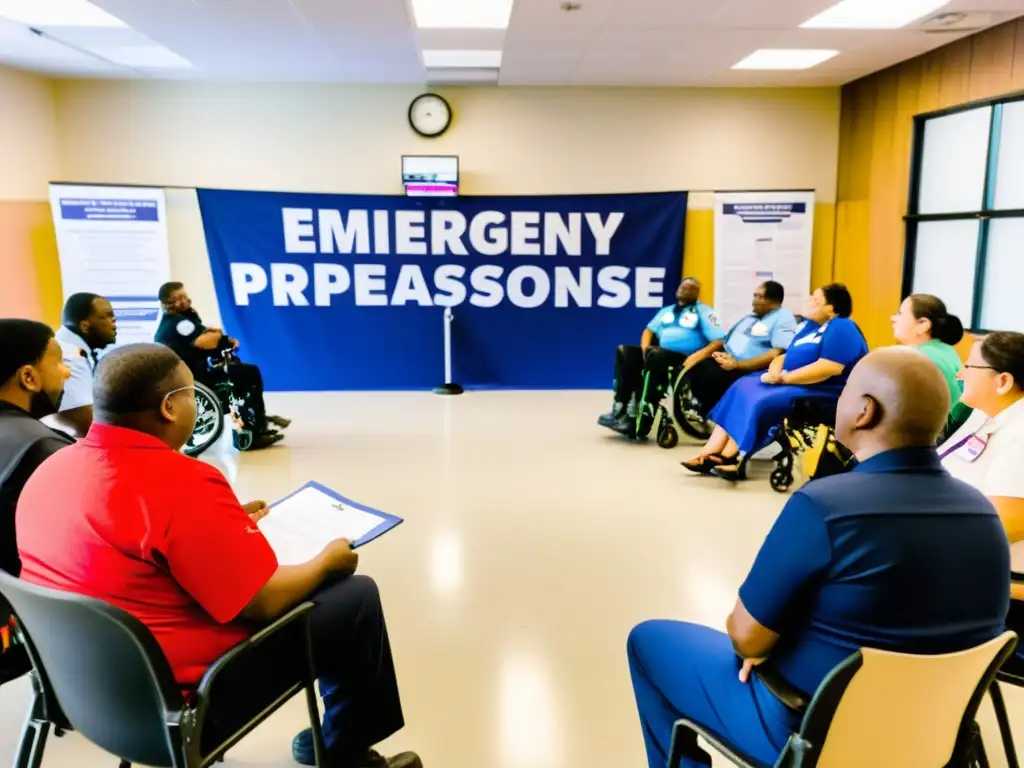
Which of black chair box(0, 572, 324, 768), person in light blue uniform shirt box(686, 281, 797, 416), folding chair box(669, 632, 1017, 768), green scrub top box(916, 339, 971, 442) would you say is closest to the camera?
folding chair box(669, 632, 1017, 768)

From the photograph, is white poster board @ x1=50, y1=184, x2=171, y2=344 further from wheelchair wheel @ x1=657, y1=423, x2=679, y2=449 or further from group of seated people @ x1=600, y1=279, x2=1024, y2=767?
group of seated people @ x1=600, y1=279, x2=1024, y2=767

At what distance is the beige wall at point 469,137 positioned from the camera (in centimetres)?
687

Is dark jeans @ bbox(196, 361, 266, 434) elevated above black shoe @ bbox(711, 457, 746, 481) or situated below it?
above

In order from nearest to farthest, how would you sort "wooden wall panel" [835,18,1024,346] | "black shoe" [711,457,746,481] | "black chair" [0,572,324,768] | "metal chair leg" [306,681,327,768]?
"black chair" [0,572,324,768], "metal chair leg" [306,681,327,768], "black shoe" [711,457,746,481], "wooden wall panel" [835,18,1024,346]

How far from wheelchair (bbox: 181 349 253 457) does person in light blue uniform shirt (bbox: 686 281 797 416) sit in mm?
3075

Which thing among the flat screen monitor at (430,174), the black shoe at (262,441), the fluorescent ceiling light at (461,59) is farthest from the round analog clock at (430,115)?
the black shoe at (262,441)

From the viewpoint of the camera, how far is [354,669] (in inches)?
67.7

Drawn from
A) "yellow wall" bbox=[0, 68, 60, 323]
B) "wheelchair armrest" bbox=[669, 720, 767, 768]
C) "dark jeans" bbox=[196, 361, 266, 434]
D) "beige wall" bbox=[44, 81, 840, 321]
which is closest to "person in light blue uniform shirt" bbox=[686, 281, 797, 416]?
"beige wall" bbox=[44, 81, 840, 321]

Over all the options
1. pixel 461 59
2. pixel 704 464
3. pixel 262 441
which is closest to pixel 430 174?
pixel 461 59

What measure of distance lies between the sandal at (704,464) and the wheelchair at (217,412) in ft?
9.46

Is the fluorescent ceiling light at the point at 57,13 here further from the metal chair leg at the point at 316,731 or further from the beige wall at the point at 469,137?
the metal chair leg at the point at 316,731

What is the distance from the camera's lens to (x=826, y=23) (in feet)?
16.5

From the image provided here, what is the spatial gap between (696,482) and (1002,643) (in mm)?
3291

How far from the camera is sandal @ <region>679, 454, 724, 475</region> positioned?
4.58 metres
